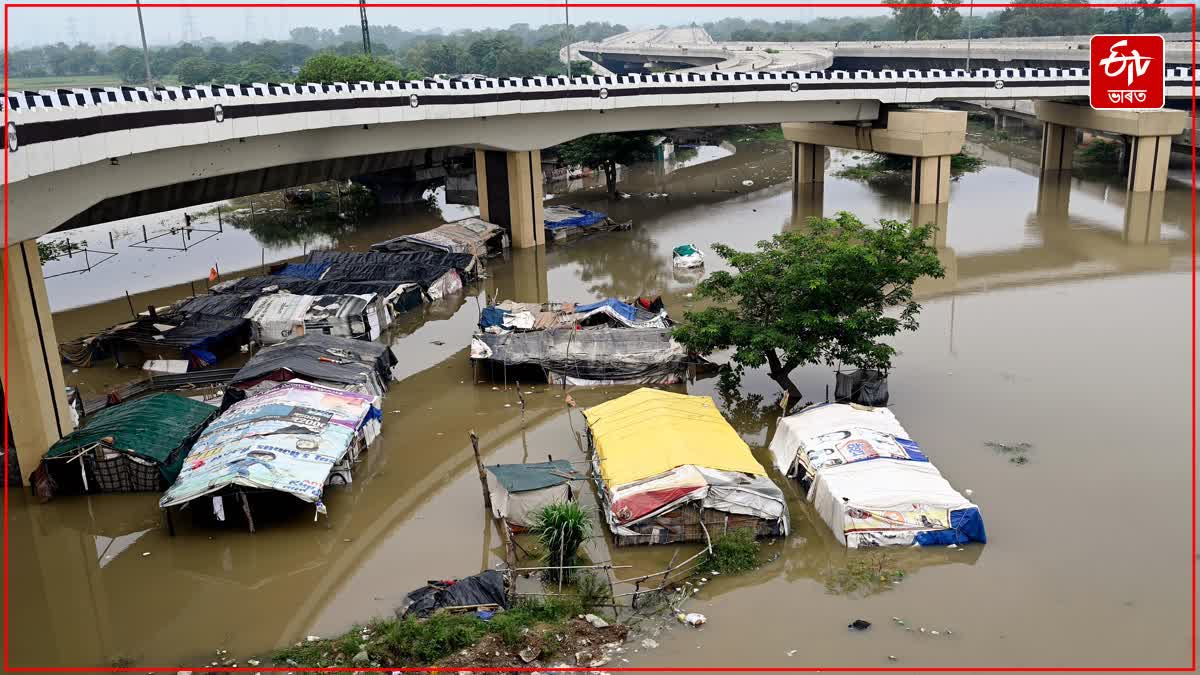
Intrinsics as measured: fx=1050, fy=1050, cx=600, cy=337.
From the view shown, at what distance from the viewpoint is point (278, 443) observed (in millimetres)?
15875

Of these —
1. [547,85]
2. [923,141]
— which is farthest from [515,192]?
[923,141]

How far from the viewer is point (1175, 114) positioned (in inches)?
1565

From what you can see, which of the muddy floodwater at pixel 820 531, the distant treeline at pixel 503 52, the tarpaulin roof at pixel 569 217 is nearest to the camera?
the muddy floodwater at pixel 820 531

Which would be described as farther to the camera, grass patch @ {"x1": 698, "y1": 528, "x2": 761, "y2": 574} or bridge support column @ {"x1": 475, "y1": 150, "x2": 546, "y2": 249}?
bridge support column @ {"x1": 475, "y1": 150, "x2": 546, "y2": 249}

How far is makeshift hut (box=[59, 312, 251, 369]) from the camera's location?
22.8 metres

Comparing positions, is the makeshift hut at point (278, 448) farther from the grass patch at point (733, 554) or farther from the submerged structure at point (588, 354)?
the grass patch at point (733, 554)

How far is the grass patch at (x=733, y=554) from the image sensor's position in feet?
45.6

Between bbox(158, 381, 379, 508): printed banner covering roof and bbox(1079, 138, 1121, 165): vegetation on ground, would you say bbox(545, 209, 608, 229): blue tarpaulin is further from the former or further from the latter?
bbox(1079, 138, 1121, 165): vegetation on ground

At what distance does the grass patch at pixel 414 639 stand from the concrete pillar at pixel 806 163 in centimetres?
3610

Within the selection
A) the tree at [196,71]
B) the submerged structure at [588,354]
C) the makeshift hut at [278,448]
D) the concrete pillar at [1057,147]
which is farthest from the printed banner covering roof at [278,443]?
the tree at [196,71]

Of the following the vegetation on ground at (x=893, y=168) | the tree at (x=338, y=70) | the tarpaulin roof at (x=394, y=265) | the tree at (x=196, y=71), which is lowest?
the vegetation on ground at (x=893, y=168)

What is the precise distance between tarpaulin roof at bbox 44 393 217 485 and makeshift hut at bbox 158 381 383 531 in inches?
21.4

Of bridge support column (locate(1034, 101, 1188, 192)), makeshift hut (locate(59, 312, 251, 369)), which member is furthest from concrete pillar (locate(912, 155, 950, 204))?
makeshift hut (locate(59, 312, 251, 369))

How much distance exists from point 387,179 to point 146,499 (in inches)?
1147
